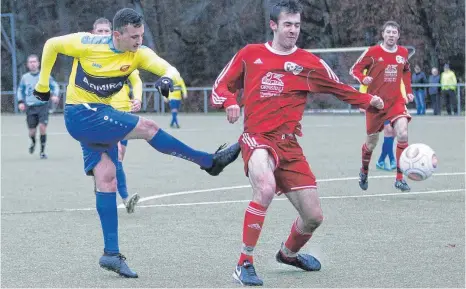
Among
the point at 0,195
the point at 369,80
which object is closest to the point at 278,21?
the point at 369,80

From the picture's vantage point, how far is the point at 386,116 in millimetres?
13742

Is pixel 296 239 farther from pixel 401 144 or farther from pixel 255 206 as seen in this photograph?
pixel 401 144

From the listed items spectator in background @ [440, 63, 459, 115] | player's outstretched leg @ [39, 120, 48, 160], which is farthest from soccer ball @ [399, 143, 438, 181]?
spectator in background @ [440, 63, 459, 115]

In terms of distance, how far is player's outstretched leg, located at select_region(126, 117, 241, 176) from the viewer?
25.7 feet

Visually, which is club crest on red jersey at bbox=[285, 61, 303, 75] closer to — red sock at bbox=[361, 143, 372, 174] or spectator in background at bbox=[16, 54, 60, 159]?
red sock at bbox=[361, 143, 372, 174]

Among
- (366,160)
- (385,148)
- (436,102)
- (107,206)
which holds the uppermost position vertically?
(107,206)

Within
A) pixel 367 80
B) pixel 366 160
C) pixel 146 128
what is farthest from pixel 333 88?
pixel 366 160

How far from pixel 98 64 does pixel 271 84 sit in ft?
4.32

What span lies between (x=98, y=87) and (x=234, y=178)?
739 cm

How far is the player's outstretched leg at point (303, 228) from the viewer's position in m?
7.43

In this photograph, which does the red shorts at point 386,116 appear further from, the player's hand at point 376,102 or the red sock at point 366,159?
the player's hand at point 376,102

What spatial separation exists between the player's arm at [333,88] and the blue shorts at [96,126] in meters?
1.33

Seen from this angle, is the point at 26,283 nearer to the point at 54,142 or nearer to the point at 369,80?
the point at 369,80

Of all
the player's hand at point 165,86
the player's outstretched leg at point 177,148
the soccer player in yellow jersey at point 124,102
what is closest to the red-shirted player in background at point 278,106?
the player's hand at point 165,86
